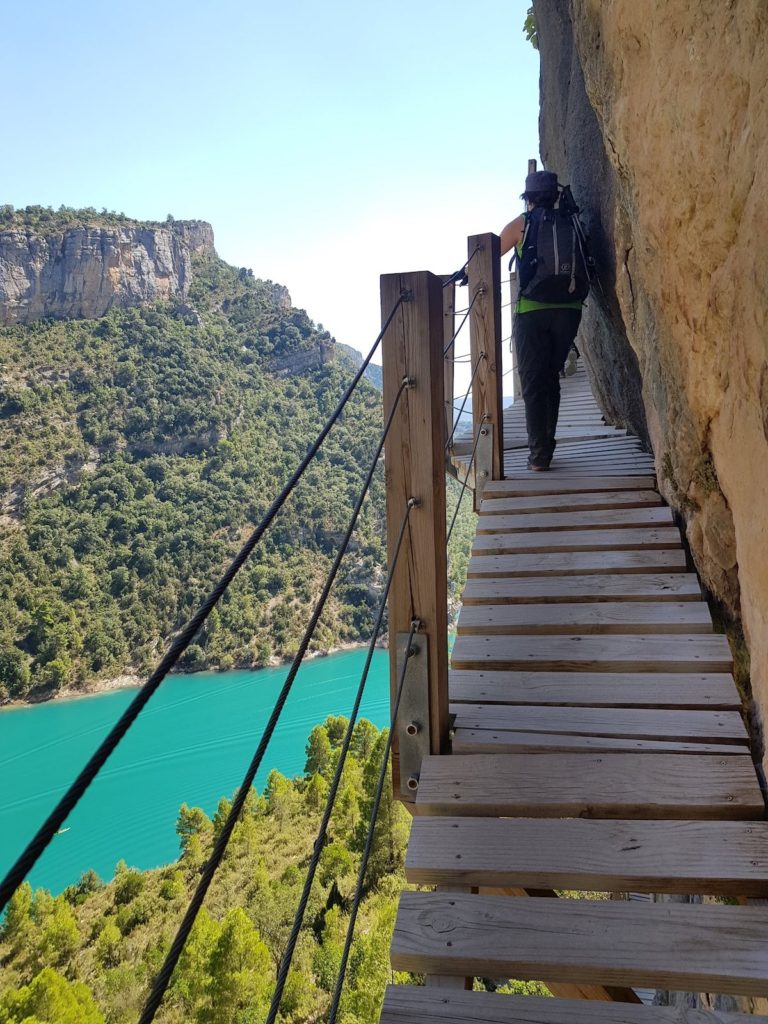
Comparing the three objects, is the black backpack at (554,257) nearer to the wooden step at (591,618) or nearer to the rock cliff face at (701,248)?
the rock cliff face at (701,248)

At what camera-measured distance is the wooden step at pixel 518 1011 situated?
1055mm

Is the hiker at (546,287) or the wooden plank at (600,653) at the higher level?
the hiker at (546,287)

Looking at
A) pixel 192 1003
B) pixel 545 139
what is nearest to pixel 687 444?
pixel 545 139

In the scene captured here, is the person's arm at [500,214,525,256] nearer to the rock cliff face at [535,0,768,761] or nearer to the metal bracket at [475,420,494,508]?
the rock cliff face at [535,0,768,761]

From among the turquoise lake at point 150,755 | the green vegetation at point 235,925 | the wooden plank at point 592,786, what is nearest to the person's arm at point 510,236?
the wooden plank at point 592,786

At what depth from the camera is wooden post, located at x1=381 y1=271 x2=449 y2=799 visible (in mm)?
1571

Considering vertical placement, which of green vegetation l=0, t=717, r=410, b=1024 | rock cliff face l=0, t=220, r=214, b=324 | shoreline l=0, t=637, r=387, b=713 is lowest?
shoreline l=0, t=637, r=387, b=713

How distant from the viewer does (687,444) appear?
6.81 ft

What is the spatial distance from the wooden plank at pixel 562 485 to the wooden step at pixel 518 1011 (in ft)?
7.06

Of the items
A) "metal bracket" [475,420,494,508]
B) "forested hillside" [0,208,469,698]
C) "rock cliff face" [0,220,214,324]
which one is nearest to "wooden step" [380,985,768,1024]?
"metal bracket" [475,420,494,508]

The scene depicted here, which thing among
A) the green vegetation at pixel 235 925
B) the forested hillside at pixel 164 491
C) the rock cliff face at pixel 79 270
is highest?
the rock cliff face at pixel 79 270

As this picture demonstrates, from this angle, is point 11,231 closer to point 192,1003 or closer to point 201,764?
point 201,764

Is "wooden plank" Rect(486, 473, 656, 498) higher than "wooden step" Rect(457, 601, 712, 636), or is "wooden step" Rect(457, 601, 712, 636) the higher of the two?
"wooden plank" Rect(486, 473, 656, 498)

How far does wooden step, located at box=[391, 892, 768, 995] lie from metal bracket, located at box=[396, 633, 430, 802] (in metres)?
0.37
